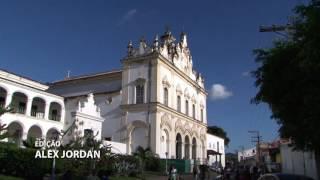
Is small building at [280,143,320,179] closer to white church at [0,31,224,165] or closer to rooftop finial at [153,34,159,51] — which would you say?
white church at [0,31,224,165]

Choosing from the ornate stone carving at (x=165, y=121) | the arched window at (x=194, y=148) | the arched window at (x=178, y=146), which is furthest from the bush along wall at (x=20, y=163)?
the arched window at (x=194, y=148)

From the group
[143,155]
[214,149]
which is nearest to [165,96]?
[143,155]

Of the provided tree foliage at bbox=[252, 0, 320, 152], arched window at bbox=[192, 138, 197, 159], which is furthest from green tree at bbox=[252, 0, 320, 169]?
arched window at bbox=[192, 138, 197, 159]

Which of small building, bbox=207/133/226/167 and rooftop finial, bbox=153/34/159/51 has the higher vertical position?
rooftop finial, bbox=153/34/159/51

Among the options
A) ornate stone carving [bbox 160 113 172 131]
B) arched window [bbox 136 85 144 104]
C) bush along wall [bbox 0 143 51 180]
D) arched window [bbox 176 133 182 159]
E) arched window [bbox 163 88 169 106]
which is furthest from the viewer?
arched window [bbox 176 133 182 159]

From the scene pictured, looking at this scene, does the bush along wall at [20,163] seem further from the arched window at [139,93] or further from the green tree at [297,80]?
the arched window at [139,93]

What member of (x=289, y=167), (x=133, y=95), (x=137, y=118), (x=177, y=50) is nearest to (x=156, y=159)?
(x=137, y=118)

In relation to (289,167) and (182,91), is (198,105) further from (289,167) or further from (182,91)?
(289,167)

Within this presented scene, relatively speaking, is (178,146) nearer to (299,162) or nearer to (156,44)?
(156,44)

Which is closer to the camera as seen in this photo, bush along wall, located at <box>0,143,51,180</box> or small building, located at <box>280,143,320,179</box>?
bush along wall, located at <box>0,143,51,180</box>

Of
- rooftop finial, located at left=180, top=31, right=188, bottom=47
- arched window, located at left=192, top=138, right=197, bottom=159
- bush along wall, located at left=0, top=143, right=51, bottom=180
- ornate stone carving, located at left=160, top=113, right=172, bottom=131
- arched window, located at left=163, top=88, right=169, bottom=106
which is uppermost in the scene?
rooftop finial, located at left=180, top=31, right=188, bottom=47

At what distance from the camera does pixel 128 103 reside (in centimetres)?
4325

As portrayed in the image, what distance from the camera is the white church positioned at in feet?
121

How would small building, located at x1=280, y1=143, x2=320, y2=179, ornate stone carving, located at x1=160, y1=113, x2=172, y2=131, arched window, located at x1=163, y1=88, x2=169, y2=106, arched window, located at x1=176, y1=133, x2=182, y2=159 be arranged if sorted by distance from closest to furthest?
small building, located at x1=280, y1=143, x2=320, y2=179 < ornate stone carving, located at x1=160, y1=113, x2=172, y2=131 < arched window, located at x1=163, y1=88, x2=169, y2=106 < arched window, located at x1=176, y1=133, x2=182, y2=159
